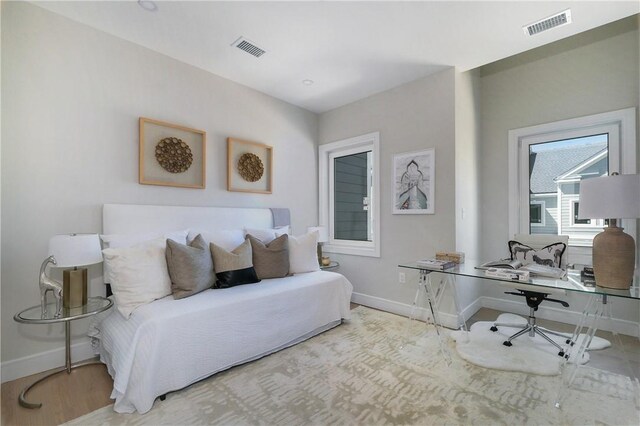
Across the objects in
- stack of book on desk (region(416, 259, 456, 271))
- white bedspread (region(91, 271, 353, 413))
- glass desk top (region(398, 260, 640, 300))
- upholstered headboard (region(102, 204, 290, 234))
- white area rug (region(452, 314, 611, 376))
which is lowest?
white area rug (region(452, 314, 611, 376))

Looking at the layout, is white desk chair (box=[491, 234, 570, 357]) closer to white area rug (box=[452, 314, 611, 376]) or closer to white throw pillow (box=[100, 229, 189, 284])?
white area rug (box=[452, 314, 611, 376])

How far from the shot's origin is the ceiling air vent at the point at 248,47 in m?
2.66

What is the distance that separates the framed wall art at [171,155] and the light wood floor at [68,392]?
161 cm

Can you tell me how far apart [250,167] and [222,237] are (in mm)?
1015

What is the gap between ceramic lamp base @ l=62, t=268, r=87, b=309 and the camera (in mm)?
2070

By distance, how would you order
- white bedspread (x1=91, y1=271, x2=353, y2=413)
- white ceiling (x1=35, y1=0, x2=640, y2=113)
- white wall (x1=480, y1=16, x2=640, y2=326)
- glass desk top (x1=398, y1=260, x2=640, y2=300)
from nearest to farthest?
glass desk top (x1=398, y1=260, x2=640, y2=300) < white bedspread (x1=91, y1=271, x2=353, y2=413) < white ceiling (x1=35, y1=0, x2=640, y2=113) < white wall (x1=480, y1=16, x2=640, y2=326)

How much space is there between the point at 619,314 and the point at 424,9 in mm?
3418

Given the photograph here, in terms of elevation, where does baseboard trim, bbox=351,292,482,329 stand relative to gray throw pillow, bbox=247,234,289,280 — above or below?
below

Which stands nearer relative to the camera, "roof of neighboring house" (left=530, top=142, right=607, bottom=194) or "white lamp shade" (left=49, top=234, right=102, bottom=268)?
"white lamp shade" (left=49, top=234, right=102, bottom=268)

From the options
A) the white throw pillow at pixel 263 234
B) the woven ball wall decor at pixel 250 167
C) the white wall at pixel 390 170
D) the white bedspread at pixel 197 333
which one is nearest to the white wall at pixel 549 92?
the white wall at pixel 390 170

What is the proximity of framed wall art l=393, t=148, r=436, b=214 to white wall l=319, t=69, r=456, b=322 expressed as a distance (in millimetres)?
65

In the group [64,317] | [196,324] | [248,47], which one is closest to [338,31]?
[248,47]

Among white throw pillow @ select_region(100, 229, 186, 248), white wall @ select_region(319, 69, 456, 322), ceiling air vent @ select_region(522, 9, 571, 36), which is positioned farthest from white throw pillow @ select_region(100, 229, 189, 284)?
ceiling air vent @ select_region(522, 9, 571, 36)

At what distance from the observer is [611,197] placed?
69.2 inches
